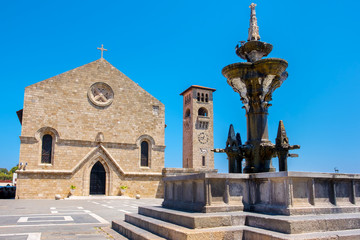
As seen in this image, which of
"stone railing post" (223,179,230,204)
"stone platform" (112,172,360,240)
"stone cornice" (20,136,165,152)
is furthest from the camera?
"stone cornice" (20,136,165,152)

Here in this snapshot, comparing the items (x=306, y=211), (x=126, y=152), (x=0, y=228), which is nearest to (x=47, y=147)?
(x=126, y=152)

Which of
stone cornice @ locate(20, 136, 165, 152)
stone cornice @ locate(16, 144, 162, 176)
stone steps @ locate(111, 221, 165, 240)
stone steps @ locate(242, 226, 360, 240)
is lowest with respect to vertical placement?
stone steps @ locate(111, 221, 165, 240)

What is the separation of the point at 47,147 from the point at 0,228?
56.8ft

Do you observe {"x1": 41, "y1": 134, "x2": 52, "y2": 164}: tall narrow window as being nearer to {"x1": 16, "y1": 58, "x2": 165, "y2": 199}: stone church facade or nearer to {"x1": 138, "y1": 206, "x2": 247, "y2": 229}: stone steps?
{"x1": 16, "y1": 58, "x2": 165, "y2": 199}: stone church facade

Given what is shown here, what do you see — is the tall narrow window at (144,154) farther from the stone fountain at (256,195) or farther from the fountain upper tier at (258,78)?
the fountain upper tier at (258,78)

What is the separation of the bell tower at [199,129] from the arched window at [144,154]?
18.7 m

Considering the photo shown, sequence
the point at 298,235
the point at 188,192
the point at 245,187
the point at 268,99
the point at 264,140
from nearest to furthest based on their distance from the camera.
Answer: the point at 298,235 → the point at 245,187 → the point at 188,192 → the point at 264,140 → the point at 268,99

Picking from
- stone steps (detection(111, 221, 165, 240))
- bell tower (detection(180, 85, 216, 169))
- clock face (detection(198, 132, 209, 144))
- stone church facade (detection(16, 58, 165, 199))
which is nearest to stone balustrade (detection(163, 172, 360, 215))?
stone steps (detection(111, 221, 165, 240))

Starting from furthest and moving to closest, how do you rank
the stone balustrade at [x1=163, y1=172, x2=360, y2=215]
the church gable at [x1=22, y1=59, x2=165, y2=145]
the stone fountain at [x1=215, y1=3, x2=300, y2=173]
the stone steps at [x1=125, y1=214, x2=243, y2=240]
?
the church gable at [x1=22, y1=59, x2=165, y2=145]
the stone fountain at [x1=215, y1=3, x2=300, y2=173]
the stone balustrade at [x1=163, y1=172, x2=360, y2=215]
the stone steps at [x1=125, y1=214, x2=243, y2=240]

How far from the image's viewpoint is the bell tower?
1860 inches

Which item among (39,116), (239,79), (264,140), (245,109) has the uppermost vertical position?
(39,116)

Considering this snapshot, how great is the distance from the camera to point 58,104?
2606 centimetres

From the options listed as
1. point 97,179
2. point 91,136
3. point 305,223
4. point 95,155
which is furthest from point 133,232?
point 91,136

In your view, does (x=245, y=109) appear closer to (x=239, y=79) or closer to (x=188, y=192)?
(x=239, y=79)
